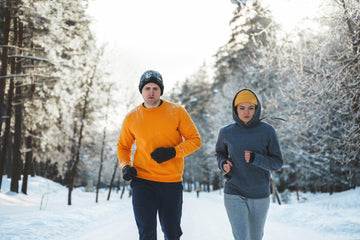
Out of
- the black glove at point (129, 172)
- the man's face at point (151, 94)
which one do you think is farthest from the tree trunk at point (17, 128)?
the black glove at point (129, 172)

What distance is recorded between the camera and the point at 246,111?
11.1 feet

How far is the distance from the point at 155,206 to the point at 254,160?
1.28m

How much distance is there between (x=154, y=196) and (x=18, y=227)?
189 inches

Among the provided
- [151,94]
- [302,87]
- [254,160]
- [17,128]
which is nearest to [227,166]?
[254,160]

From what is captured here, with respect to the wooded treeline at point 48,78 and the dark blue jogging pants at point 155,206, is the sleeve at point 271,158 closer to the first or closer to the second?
the dark blue jogging pants at point 155,206

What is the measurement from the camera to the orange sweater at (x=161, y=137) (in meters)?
3.12

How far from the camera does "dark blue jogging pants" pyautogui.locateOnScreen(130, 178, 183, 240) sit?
295 centimetres

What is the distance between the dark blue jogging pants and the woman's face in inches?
47.7

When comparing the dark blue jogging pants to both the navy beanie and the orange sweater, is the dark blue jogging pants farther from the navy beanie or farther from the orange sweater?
the navy beanie

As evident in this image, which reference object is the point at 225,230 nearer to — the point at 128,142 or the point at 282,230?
the point at 282,230

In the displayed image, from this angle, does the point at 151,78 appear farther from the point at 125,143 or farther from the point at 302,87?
the point at 302,87

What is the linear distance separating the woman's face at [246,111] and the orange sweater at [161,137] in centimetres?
67

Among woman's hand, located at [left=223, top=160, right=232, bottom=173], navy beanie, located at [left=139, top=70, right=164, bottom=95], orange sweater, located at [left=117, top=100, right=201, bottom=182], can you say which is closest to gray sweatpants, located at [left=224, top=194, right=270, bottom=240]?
woman's hand, located at [left=223, top=160, right=232, bottom=173]

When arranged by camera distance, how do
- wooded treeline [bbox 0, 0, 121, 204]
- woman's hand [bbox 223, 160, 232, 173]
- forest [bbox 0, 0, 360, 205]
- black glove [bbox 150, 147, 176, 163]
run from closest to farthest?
1. black glove [bbox 150, 147, 176, 163]
2. woman's hand [bbox 223, 160, 232, 173]
3. forest [bbox 0, 0, 360, 205]
4. wooded treeline [bbox 0, 0, 121, 204]
